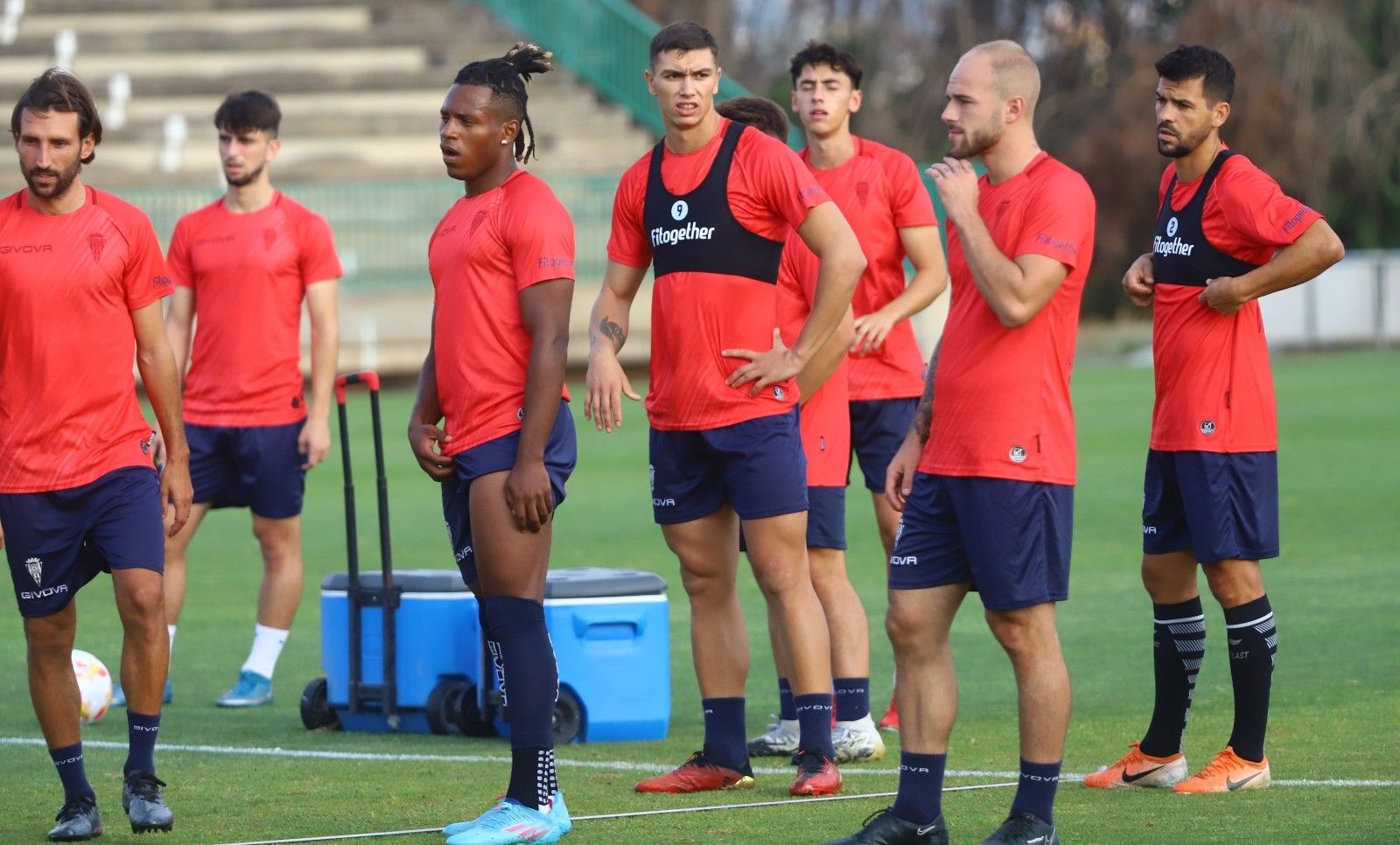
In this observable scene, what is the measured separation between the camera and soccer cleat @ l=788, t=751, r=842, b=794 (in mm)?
6625

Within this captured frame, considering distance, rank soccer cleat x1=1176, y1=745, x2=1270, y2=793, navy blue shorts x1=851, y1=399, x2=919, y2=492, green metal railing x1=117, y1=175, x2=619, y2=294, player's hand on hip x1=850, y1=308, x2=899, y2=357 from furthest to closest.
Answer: green metal railing x1=117, y1=175, x2=619, y2=294 < navy blue shorts x1=851, y1=399, x2=919, y2=492 < player's hand on hip x1=850, y1=308, x2=899, y2=357 < soccer cleat x1=1176, y1=745, x2=1270, y2=793

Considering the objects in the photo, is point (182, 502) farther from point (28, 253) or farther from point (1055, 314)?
point (1055, 314)

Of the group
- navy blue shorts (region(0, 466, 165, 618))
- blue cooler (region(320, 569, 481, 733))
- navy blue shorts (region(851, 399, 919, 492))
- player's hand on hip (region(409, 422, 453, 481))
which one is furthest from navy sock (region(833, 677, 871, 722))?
navy blue shorts (region(0, 466, 165, 618))

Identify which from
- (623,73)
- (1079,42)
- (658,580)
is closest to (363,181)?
(623,73)

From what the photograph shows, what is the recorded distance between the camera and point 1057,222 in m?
5.56

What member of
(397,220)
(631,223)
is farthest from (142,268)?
(397,220)

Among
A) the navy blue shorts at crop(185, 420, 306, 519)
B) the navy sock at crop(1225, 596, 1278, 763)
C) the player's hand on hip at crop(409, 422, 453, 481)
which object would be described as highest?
the player's hand on hip at crop(409, 422, 453, 481)

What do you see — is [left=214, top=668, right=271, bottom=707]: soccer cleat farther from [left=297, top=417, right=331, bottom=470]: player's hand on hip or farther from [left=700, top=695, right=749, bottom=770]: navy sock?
[left=700, top=695, right=749, bottom=770]: navy sock

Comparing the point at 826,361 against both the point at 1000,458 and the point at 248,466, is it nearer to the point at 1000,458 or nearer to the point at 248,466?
the point at 1000,458

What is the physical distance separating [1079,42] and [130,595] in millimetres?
42289

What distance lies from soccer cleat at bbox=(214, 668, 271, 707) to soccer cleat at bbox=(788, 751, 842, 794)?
118 inches

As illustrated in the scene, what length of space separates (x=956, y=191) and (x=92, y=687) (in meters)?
4.35

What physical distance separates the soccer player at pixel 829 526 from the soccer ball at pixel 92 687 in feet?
8.59

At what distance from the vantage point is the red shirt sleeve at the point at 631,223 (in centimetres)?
689
